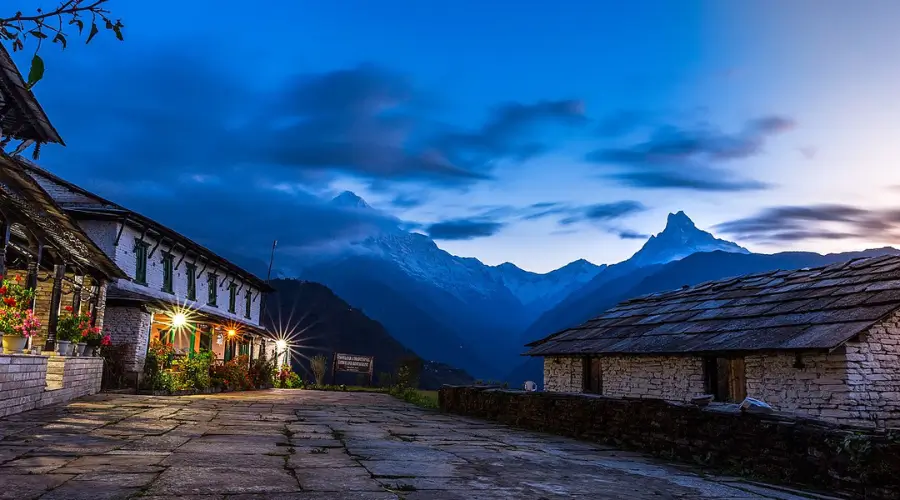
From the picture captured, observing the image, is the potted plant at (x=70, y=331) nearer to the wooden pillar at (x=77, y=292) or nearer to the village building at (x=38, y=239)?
the village building at (x=38, y=239)

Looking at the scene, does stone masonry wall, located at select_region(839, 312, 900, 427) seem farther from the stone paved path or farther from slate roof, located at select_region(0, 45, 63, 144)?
slate roof, located at select_region(0, 45, 63, 144)

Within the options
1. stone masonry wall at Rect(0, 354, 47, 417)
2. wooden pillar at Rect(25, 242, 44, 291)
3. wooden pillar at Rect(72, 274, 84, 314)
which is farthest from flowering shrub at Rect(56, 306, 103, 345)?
stone masonry wall at Rect(0, 354, 47, 417)

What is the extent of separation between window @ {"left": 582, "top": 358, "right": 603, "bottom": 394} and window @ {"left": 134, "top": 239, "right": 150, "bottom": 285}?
54.7ft

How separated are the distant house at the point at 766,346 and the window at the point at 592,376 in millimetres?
35

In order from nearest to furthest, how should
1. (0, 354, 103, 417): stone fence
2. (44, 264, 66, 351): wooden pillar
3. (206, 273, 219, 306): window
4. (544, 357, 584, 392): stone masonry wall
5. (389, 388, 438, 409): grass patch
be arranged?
(0, 354, 103, 417): stone fence → (44, 264, 66, 351): wooden pillar → (544, 357, 584, 392): stone masonry wall → (389, 388, 438, 409): grass patch → (206, 273, 219, 306): window

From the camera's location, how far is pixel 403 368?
32531 millimetres

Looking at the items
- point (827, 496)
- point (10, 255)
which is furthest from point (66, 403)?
point (827, 496)

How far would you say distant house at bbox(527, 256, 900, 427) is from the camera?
1338cm

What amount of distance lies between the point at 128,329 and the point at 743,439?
19.6 m

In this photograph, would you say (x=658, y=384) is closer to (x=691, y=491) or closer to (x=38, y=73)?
(x=691, y=491)

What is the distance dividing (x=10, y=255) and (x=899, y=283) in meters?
21.3

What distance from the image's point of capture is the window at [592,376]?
2144cm

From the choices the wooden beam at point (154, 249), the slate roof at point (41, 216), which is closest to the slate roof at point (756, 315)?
the slate roof at point (41, 216)

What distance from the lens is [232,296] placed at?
115ft
